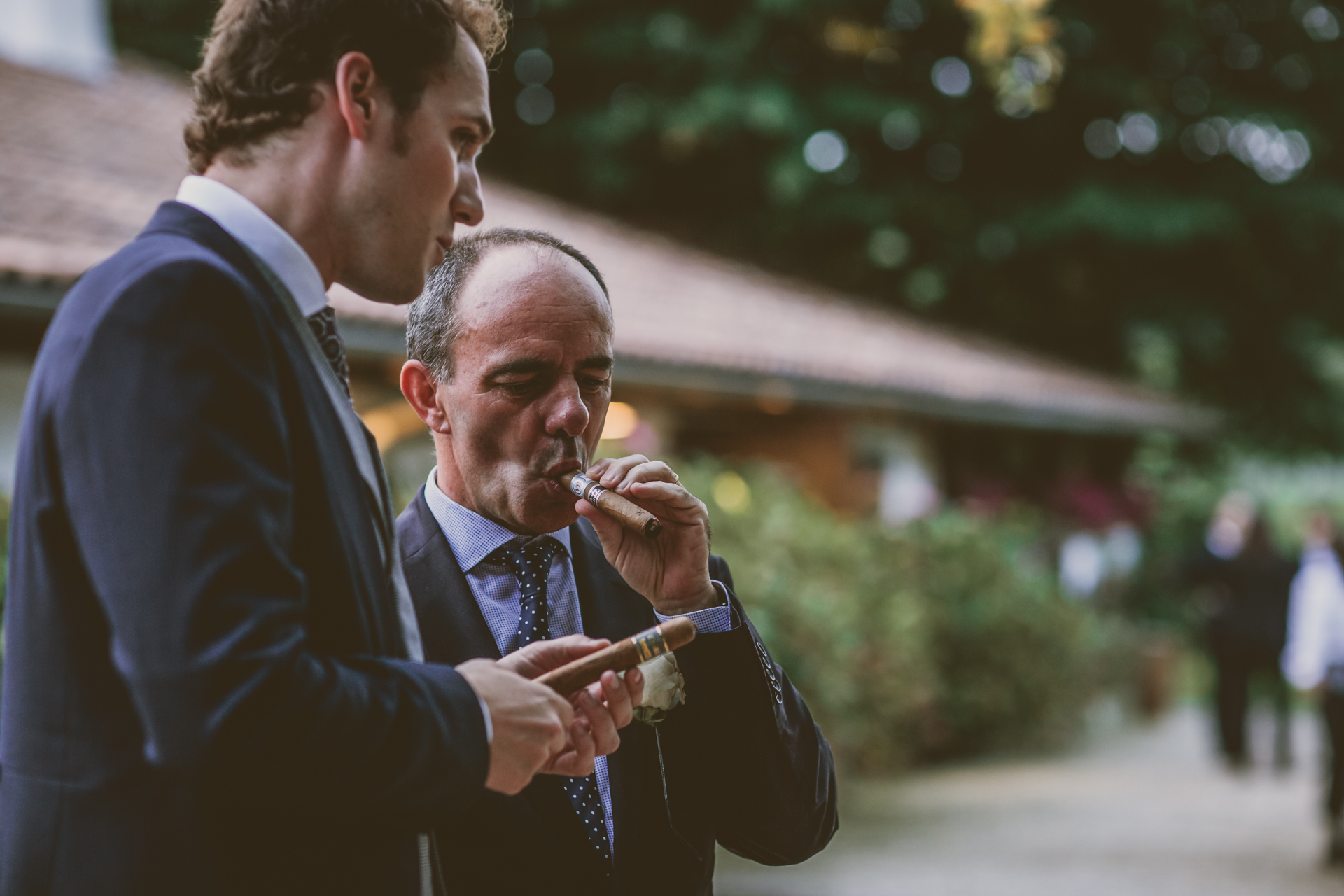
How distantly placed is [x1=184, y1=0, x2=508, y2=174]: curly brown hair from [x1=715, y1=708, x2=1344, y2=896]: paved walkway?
18.2ft

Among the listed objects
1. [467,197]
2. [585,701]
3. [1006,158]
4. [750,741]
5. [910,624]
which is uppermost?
[467,197]

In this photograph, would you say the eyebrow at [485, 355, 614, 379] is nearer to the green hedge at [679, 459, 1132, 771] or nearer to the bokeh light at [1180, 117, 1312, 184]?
the green hedge at [679, 459, 1132, 771]

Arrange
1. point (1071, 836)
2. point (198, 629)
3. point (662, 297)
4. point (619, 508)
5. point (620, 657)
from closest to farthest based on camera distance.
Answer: point (198, 629)
point (620, 657)
point (619, 508)
point (1071, 836)
point (662, 297)

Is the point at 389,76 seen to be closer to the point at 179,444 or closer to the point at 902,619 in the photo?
the point at 179,444

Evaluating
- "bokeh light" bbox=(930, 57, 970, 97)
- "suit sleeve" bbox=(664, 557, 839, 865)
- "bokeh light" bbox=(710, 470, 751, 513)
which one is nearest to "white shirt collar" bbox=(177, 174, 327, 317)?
"suit sleeve" bbox=(664, 557, 839, 865)

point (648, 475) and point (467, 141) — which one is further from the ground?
point (467, 141)

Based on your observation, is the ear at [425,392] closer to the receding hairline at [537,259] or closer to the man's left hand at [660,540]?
the receding hairline at [537,259]

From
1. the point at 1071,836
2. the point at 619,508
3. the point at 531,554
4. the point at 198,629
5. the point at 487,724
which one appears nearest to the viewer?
the point at 198,629

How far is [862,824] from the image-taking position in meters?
7.88

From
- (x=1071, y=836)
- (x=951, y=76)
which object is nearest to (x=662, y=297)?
(x=1071, y=836)

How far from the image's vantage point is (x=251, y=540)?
1014mm

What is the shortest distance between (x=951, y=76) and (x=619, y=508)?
52.4 feet

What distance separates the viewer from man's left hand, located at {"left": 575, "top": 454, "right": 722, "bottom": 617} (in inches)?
62.5

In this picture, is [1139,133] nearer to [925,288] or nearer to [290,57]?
[925,288]
